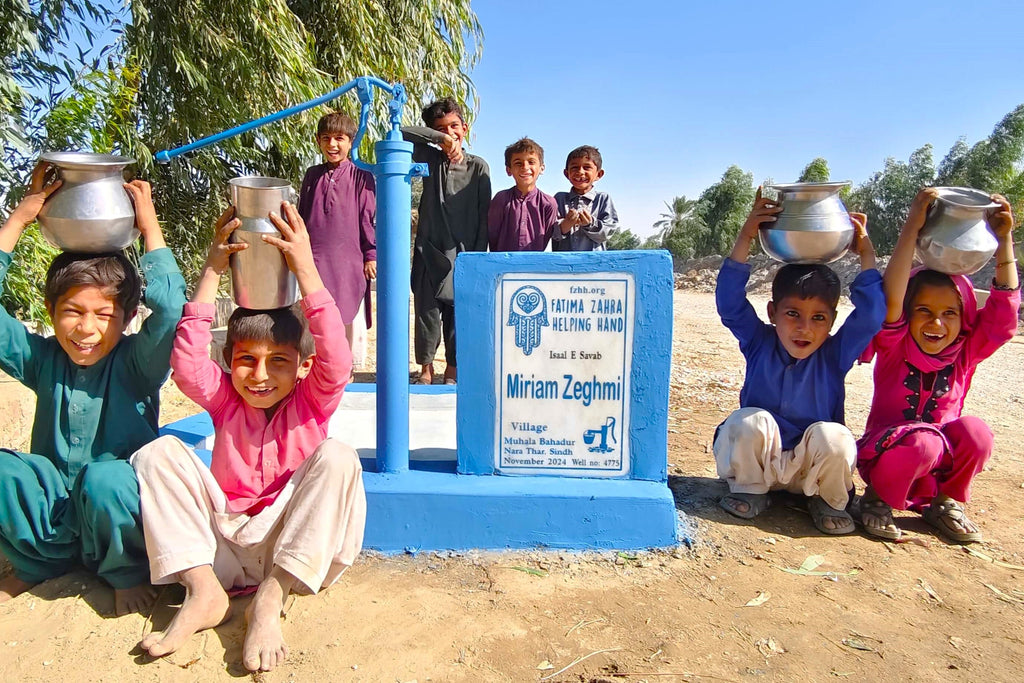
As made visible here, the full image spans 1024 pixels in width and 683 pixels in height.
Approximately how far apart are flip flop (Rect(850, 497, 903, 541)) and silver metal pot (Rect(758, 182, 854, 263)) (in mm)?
1017

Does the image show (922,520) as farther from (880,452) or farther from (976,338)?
(976,338)

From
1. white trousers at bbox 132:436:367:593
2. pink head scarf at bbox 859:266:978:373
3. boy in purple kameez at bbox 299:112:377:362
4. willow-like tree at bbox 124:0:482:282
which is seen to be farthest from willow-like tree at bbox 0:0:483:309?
pink head scarf at bbox 859:266:978:373

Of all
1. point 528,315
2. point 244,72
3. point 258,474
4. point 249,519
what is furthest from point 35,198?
point 244,72

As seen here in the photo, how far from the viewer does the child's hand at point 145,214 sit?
2.39 metres

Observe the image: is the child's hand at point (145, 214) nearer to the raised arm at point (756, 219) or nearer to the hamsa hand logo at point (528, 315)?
the hamsa hand logo at point (528, 315)

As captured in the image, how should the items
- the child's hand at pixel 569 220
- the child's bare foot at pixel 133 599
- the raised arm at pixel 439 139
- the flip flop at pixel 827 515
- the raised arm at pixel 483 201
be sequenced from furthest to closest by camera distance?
1. the raised arm at pixel 483 201
2. the child's hand at pixel 569 220
3. the raised arm at pixel 439 139
4. the flip flop at pixel 827 515
5. the child's bare foot at pixel 133 599

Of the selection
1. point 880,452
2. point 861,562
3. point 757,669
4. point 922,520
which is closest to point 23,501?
point 757,669

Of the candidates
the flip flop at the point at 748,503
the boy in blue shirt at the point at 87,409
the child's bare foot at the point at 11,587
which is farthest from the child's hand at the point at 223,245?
the flip flop at the point at 748,503

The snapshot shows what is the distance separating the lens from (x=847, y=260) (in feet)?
79.2

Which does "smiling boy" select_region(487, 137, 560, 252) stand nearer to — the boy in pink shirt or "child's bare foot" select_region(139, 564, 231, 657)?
the boy in pink shirt

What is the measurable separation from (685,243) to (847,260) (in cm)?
1704

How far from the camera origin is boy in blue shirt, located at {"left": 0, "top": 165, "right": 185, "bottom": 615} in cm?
217

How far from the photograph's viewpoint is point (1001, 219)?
2762 mm

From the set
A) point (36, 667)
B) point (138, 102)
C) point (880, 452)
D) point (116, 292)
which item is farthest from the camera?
point (138, 102)
